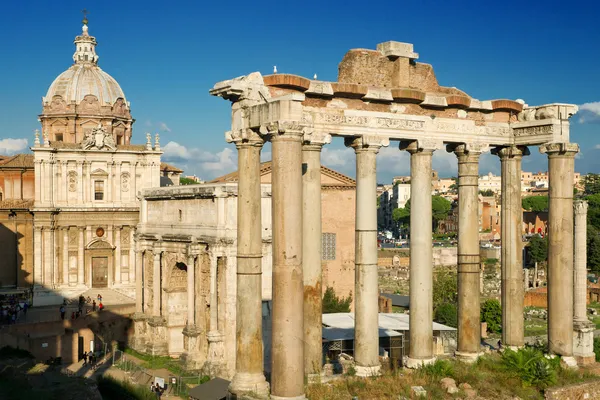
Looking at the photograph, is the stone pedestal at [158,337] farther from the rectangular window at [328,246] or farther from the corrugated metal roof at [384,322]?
the rectangular window at [328,246]

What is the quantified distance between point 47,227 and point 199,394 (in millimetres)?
22785

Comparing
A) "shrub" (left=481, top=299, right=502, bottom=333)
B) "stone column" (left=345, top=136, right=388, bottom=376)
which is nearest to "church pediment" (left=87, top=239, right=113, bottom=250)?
"shrub" (left=481, top=299, right=502, bottom=333)

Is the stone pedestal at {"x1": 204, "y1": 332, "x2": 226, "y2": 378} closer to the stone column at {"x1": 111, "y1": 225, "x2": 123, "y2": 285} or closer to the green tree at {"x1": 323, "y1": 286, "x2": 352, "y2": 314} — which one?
the green tree at {"x1": 323, "y1": 286, "x2": 352, "y2": 314}

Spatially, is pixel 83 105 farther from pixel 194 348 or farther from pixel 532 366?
pixel 532 366

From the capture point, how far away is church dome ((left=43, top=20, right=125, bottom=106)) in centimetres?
5091

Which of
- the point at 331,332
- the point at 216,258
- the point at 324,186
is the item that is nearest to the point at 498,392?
the point at 331,332

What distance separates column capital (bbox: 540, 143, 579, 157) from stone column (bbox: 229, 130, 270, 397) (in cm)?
672

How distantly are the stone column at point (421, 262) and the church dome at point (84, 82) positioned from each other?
38437 millimetres

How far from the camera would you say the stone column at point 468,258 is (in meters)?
16.8

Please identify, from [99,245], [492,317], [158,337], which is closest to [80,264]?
[99,245]

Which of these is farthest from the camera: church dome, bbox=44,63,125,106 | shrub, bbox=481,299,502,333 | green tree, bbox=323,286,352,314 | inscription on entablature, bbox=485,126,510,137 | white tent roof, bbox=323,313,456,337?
church dome, bbox=44,63,125,106

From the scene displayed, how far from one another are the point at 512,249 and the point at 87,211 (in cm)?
3310

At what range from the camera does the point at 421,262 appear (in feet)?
52.4

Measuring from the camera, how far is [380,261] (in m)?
75.2
